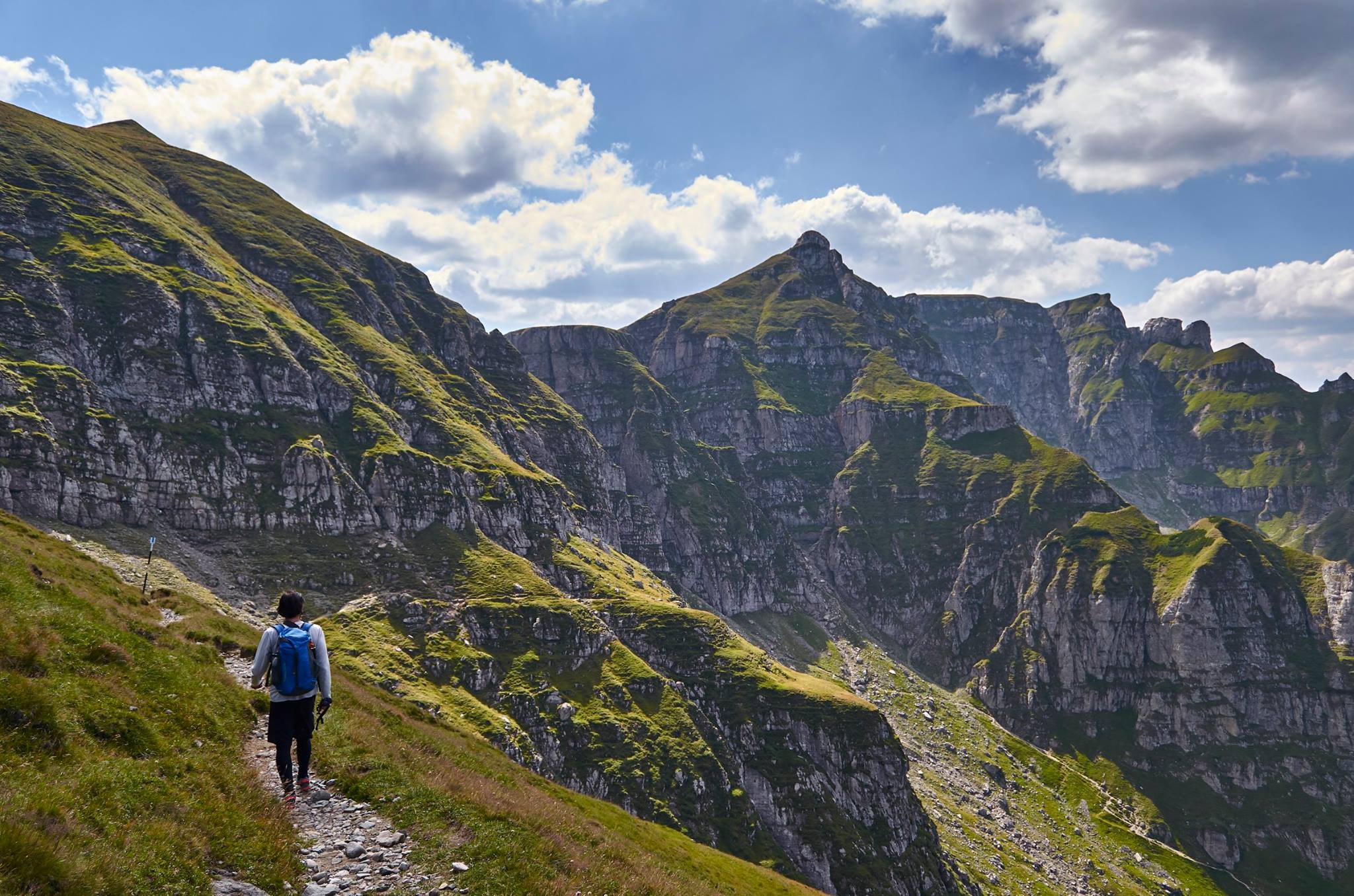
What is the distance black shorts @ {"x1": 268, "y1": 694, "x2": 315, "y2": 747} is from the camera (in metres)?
17.3

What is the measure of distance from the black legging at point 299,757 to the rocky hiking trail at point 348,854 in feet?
2.76

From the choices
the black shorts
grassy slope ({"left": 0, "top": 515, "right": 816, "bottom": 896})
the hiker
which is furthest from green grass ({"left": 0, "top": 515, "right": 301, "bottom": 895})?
the hiker

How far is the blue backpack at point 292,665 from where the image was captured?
1686 centimetres

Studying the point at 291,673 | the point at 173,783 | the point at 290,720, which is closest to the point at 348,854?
the point at 290,720

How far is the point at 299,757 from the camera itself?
18.3m

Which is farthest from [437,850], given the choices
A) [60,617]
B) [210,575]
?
[210,575]

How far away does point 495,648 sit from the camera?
180875 millimetres

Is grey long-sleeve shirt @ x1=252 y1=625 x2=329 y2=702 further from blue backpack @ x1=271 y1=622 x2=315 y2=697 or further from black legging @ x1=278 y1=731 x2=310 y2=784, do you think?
black legging @ x1=278 y1=731 x2=310 y2=784

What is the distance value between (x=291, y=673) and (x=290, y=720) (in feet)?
5.43

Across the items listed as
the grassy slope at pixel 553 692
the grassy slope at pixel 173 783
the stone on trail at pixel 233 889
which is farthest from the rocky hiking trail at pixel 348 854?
the grassy slope at pixel 553 692

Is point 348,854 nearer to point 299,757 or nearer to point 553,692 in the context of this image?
point 299,757

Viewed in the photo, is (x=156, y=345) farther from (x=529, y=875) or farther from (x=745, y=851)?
(x=529, y=875)

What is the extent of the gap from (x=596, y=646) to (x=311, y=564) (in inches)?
3117

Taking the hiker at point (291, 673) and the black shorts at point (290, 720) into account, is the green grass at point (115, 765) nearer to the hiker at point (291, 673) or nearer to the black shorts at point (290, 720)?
the black shorts at point (290, 720)
